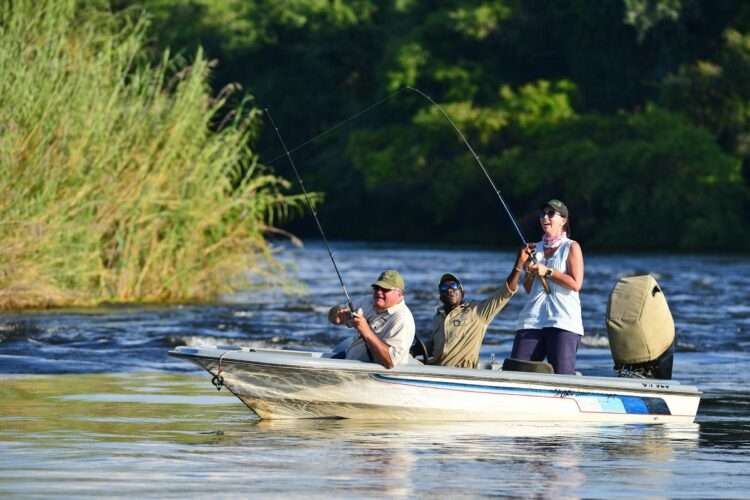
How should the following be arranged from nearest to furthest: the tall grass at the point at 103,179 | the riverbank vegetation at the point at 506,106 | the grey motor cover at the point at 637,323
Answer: the grey motor cover at the point at 637,323
the tall grass at the point at 103,179
the riverbank vegetation at the point at 506,106

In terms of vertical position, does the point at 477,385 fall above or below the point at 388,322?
below

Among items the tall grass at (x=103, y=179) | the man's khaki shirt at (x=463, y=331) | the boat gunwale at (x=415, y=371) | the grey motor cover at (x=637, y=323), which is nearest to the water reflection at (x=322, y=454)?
the boat gunwale at (x=415, y=371)

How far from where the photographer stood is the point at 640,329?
520 inches

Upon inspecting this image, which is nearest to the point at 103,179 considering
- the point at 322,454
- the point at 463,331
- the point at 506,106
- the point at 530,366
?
the point at 463,331

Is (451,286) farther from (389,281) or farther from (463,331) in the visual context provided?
(389,281)

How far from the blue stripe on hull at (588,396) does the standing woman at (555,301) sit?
19 cm

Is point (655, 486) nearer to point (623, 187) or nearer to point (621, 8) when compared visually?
point (623, 187)

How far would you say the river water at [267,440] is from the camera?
32.5 ft

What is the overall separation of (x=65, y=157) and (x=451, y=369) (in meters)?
10.2

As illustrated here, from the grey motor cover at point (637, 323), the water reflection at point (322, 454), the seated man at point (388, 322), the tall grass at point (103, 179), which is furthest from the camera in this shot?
the tall grass at point (103, 179)

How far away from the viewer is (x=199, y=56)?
23250 millimetres

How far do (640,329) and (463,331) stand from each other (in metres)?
1.24

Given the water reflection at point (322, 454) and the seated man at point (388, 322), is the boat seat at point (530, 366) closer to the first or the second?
the water reflection at point (322, 454)

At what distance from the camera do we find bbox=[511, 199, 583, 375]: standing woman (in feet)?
41.4
